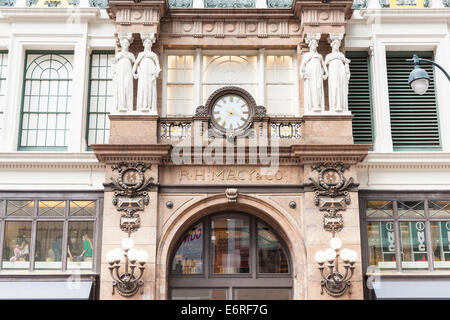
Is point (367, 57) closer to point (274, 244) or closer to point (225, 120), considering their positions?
point (225, 120)

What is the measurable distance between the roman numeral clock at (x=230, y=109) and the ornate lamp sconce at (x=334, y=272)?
402 centimetres

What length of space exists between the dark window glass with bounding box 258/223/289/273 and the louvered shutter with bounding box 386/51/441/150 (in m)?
4.51

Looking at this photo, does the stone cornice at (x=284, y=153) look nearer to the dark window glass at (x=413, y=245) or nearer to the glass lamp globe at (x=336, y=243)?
the glass lamp globe at (x=336, y=243)

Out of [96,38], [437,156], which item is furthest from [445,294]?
[96,38]

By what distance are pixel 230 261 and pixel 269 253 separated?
111 centimetres

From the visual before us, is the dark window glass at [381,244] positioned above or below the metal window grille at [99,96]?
below

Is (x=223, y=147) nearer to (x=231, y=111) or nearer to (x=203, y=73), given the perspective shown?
(x=231, y=111)

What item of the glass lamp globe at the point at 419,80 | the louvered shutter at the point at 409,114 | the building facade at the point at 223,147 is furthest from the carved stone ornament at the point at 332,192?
the glass lamp globe at the point at 419,80

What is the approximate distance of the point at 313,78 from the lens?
15.5 metres

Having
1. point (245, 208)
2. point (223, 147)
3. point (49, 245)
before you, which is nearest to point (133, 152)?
point (223, 147)

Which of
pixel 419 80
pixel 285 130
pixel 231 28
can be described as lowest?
pixel 419 80

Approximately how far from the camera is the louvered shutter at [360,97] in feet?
54.0

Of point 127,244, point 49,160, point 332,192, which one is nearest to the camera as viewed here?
point 127,244

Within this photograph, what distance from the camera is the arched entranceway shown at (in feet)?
50.1
